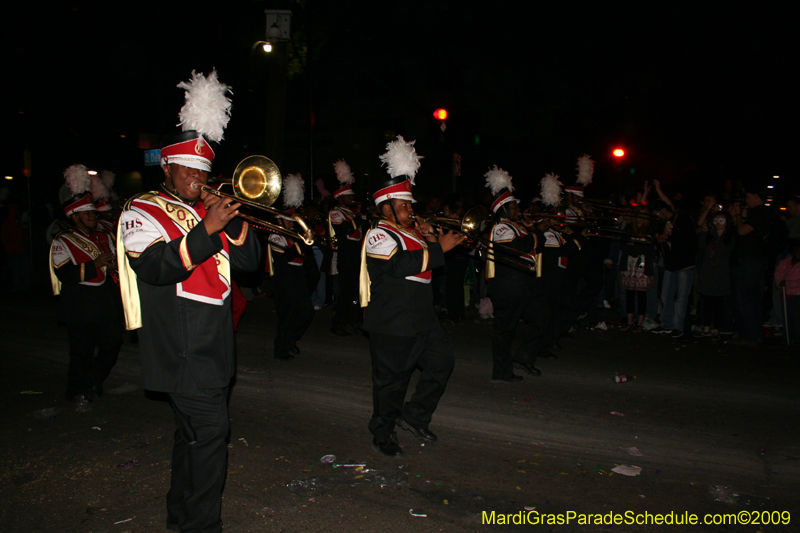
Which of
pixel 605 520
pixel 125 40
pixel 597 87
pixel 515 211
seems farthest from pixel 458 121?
pixel 597 87

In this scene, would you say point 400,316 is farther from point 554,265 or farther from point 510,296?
point 554,265

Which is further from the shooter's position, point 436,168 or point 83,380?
point 436,168

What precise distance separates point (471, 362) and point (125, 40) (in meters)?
16.5

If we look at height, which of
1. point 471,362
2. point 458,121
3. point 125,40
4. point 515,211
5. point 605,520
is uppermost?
point 125,40

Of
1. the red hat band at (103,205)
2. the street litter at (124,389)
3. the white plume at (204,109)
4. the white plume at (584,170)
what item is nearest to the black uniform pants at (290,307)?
the street litter at (124,389)

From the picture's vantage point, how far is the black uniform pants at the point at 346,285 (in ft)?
30.1

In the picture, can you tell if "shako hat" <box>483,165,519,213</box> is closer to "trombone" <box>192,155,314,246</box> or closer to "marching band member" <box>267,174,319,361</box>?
"marching band member" <box>267,174,319,361</box>

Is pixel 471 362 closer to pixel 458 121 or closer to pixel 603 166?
pixel 458 121

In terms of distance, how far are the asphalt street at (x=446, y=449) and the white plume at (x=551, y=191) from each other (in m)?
2.19

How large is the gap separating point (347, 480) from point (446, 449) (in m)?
0.93

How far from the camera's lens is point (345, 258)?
9.50m

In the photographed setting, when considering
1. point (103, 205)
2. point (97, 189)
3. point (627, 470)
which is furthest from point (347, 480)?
point (97, 189)

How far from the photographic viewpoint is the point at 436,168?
102 ft

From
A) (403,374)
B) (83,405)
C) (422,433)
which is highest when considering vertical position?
(403,374)
